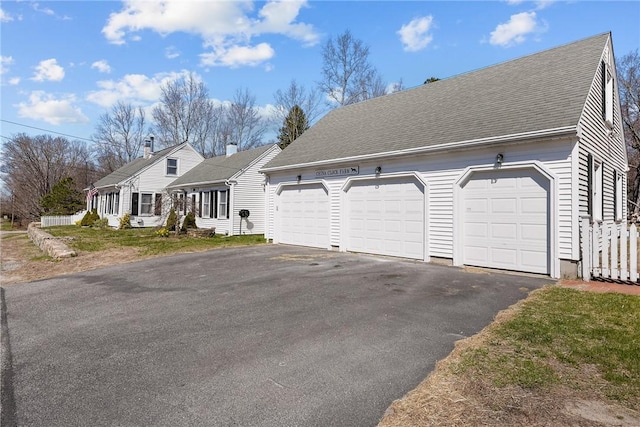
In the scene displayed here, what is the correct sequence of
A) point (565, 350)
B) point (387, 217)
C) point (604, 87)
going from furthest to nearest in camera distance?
point (387, 217), point (604, 87), point (565, 350)

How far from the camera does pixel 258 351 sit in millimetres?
3934

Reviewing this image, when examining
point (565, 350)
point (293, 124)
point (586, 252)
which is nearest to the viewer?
point (565, 350)

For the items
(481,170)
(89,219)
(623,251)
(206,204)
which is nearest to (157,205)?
(206,204)

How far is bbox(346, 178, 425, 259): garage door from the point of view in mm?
10289

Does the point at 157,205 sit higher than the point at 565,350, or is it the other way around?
the point at 157,205

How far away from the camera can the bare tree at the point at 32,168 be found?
1481 inches

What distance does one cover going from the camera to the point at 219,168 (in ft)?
73.7

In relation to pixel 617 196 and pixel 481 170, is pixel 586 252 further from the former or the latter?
pixel 617 196

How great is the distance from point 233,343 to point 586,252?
7.40 metres

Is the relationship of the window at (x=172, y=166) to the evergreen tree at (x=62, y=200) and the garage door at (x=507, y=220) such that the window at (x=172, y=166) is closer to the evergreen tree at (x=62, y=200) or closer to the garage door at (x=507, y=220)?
the evergreen tree at (x=62, y=200)

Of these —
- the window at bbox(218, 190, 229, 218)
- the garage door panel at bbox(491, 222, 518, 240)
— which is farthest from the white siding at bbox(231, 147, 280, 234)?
the garage door panel at bbox(491, 222, 518, 240)

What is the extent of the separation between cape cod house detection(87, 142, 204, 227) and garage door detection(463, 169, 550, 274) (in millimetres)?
19649

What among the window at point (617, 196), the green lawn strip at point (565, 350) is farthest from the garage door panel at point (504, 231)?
the window at point (617, 196)

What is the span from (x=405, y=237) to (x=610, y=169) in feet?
23.4
